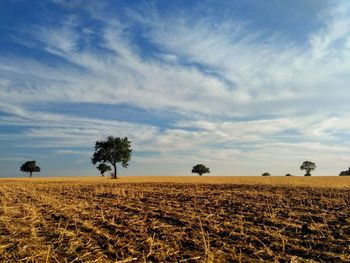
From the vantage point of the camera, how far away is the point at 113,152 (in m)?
89.4

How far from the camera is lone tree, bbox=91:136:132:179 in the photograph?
292 feet

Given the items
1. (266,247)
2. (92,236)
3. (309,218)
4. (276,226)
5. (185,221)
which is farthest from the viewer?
(309,218)

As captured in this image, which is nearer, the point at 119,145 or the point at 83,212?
the point at 83,212

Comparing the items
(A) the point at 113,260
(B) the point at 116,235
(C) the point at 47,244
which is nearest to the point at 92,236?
(B) the point at 116,235

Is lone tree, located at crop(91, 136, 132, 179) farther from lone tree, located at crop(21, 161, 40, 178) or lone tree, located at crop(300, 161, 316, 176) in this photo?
lone tree, located at crop(300, 161, 316, 176)

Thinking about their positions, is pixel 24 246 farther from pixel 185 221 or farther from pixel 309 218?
pixel 309 218

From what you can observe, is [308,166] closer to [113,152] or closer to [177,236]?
[113,152]

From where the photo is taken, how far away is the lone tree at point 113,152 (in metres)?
88.9

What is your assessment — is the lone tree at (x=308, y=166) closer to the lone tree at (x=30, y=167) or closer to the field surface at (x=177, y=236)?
the lone tree at (x=30, y=167)

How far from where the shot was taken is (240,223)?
11.1 metres

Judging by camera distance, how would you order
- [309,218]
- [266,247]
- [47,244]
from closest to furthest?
[266,247] < [47,244] < [309,218]

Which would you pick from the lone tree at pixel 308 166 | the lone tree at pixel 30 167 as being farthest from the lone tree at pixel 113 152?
the lone tree at pixel 308 166

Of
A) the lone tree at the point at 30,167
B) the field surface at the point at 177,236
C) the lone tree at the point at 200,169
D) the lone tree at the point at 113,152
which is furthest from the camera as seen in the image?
the lone tree at the point at 200,169

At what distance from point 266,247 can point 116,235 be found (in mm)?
3979
